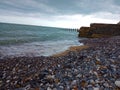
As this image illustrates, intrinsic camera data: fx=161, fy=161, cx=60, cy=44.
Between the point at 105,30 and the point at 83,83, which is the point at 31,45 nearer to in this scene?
the point at 83,83

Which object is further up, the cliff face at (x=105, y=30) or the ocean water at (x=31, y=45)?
the cliff face at (x=105, y=30)

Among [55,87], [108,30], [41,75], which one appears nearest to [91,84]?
[55,87]

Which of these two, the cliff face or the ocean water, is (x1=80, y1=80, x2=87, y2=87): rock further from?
the cliff face

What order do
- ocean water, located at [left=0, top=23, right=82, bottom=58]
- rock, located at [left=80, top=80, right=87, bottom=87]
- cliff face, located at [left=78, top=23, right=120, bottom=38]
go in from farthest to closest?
cliff face, located at [left=78, top=23, right=120, bottom=38]
ocean water, located at [left=0, top=23, right=82, bottom=58]
rock, located at [left=80, top=80, right=87, bottom=87]

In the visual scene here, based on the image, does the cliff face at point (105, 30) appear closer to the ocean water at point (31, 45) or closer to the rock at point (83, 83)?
the ocean water at point (31, 45)

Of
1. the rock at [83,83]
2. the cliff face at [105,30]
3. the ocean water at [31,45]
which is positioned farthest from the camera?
the cliff face at [105,30]

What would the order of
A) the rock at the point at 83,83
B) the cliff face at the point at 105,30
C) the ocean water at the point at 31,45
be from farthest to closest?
1. the cliff face at the point at 105,30
2. the ocean water at the point at 31,45
3. the rock at the point at 83,83

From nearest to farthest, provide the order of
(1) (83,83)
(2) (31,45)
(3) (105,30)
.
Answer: (1) (83,83)
(2) (31,45)
(3) (105,30)

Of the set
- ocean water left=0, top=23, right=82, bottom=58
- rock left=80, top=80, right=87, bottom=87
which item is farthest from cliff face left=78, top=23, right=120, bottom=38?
rock left=80, top=80, right=87, bottom=87

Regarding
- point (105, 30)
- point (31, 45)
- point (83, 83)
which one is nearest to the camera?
point (83, 83)

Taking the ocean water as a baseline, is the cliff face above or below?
above

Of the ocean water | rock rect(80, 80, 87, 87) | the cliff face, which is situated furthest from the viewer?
the cliff face

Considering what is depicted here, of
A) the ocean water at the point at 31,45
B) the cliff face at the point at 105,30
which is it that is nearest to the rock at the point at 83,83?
the ocean water at the point at 31,45

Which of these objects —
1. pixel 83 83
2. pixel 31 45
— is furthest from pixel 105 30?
pixel 83 83
